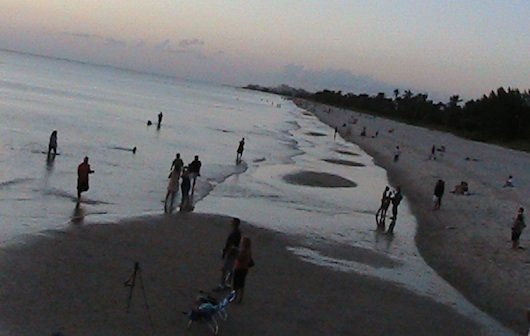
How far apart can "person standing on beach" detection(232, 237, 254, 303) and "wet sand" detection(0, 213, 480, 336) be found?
0.29 metres

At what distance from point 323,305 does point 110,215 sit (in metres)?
9.13

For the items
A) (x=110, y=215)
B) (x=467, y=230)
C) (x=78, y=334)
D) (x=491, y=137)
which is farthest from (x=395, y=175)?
(x=491, y=137)

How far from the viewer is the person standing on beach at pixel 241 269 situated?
518 inches

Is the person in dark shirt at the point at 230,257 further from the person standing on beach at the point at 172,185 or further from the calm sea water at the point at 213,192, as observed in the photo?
the person standing on beach at the point at 172,185

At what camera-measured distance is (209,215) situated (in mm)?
22031

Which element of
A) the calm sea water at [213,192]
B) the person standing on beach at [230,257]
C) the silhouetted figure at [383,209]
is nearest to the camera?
the person standing on beach at [230,257]

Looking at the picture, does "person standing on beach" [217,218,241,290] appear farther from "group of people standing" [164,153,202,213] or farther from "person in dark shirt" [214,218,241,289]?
"group of people standing" [164,153,202,213]

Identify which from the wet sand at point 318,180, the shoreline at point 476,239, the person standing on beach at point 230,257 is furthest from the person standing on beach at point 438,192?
the person standing on beach at point 230,257

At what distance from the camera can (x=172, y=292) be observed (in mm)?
13375

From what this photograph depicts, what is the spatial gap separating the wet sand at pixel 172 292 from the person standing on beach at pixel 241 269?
288 mm

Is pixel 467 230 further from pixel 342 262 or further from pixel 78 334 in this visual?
pixel 78 334

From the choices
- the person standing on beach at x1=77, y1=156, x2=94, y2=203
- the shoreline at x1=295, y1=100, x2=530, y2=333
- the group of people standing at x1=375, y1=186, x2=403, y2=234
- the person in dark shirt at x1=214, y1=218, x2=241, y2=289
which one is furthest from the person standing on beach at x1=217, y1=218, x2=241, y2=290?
the group of people standing at x1=375, y1=186, x2=403, y2=234

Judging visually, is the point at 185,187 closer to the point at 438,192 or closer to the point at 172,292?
the point at 172,292

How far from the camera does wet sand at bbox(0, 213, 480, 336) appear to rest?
37.6 ft
